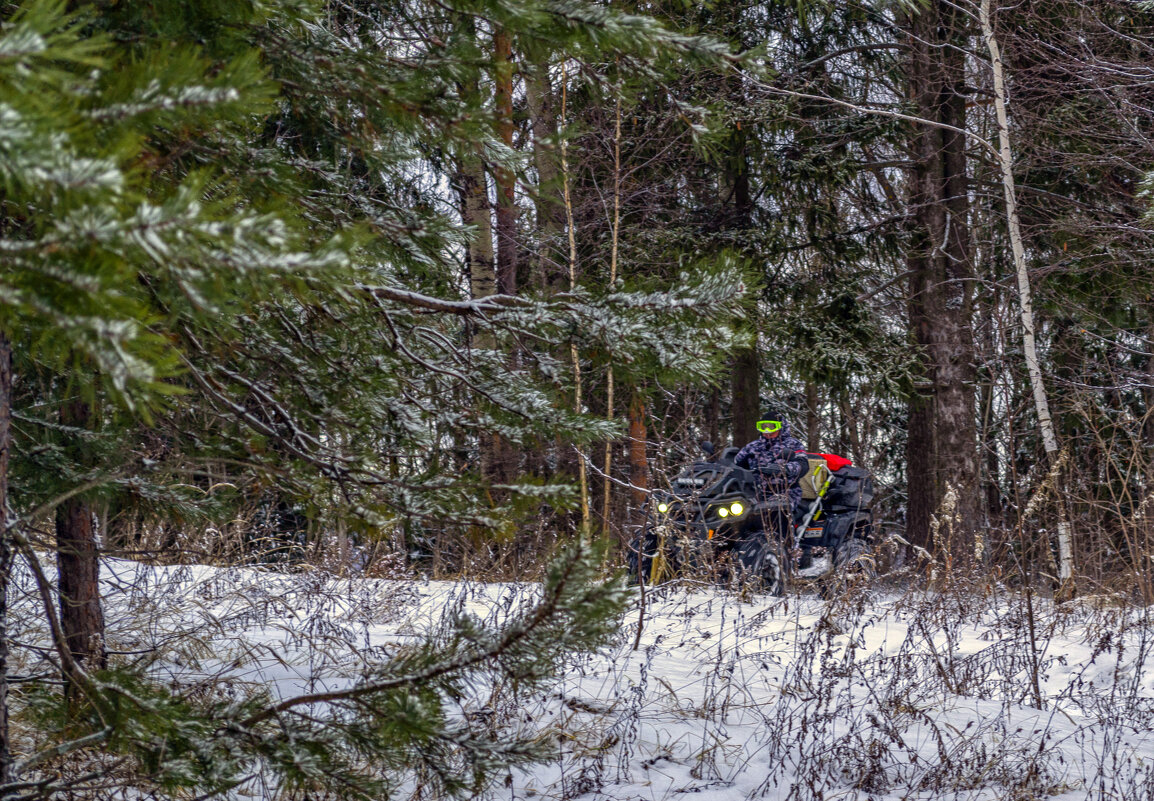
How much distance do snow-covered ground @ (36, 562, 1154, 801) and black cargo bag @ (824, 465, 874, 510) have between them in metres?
2.26

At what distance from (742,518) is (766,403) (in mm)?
13218

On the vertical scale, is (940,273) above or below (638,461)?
above

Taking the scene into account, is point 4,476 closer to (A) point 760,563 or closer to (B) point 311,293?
(B) point 311,293

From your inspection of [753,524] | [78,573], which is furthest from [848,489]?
[78,573]

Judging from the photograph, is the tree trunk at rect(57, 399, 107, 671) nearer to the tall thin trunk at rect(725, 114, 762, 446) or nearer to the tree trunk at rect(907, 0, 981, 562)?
the tree trunk at rect(907, 0, 981, 562)

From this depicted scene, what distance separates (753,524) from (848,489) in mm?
1098

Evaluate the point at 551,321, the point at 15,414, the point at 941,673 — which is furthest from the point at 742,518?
the point at 15,414

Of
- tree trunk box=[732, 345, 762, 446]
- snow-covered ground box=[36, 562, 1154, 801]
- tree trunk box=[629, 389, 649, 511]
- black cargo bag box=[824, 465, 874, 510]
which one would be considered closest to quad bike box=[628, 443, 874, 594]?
black cargo bag box=[824, 465, 874, 510]

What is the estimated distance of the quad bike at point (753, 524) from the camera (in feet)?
23.1

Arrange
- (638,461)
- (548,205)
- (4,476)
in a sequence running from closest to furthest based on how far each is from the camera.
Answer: (4,476) → (548,205) → (638,461)

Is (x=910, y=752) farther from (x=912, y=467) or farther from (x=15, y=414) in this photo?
(x=912, y=467)

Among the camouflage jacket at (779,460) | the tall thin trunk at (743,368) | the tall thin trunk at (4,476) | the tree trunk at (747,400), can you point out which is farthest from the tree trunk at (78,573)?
the tree trunk at (747,400)

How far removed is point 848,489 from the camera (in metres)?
8.51

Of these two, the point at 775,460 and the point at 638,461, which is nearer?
the point at 775,460
